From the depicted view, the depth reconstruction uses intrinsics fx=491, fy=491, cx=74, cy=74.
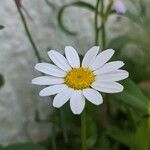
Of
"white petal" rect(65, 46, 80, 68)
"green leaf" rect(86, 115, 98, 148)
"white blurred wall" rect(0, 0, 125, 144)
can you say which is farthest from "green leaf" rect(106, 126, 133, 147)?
"white petal" rect(65, 46, 80, 68)

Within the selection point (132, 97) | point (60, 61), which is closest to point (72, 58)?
point (60, 61)

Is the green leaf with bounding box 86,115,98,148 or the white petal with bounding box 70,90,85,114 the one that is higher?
the white petal with bounding box 70,90,85,114

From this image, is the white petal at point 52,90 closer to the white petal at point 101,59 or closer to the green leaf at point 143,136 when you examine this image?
the white petal at point 101,59

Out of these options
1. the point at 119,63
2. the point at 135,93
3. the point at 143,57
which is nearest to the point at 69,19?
the point at 143,57

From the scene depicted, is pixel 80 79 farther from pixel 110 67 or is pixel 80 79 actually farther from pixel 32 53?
pixel 32 53

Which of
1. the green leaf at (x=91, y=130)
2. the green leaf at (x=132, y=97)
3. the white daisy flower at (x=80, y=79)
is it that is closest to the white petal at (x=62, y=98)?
the white daisy flower at (x=80, y=79)

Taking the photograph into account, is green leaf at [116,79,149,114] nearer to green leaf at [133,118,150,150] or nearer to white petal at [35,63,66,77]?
green leaf at [133,118,150,150]
